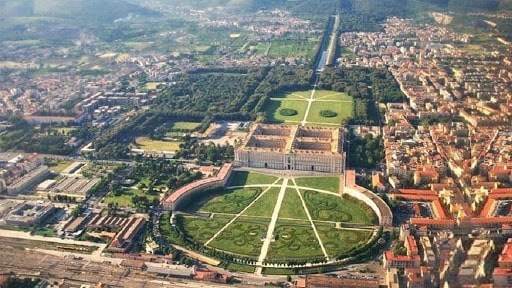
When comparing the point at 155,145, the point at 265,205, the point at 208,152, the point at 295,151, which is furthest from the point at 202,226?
the point at 155,145

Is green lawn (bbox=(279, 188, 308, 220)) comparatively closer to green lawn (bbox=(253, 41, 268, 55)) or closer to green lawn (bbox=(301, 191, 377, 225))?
green lawn (bbox=(301, 191, 377, 225))

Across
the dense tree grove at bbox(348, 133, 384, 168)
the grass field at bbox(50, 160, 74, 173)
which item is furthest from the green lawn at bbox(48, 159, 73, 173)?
the dense tree grove at bbox(348, 133, 384, 168)

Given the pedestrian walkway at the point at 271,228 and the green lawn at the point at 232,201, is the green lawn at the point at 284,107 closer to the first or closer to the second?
the pedestrian walkway at the point at 271,228

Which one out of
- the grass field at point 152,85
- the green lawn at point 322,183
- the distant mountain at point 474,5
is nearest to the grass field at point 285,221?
the green lawn at point 322,183

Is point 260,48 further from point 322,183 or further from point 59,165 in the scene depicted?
point 322,183

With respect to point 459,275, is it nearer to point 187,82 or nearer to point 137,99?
point 137,99

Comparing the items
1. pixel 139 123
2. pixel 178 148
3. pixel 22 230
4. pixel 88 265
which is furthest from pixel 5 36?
pixel 88 265
